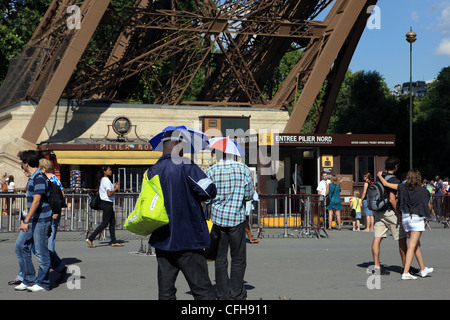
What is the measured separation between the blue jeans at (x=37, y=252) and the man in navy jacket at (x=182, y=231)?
3465 mm

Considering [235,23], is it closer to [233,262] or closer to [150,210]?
[233,262]

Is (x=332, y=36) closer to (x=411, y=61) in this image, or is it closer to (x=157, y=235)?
(x=411, y=61)

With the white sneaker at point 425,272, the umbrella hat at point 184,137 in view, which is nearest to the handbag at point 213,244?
the umbrella hat at point 184,137

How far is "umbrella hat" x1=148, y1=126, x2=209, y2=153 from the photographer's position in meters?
6.00

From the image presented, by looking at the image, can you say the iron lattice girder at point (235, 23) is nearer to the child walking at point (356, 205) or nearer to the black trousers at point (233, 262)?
the child walking at point (356, 205)

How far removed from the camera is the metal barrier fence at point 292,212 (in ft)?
55.3

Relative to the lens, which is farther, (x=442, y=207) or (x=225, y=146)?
(x=442, y=207)

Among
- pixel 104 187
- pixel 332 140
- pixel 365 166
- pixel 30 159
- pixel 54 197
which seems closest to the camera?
pixel 30 159

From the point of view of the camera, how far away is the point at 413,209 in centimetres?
989

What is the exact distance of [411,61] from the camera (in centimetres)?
3703

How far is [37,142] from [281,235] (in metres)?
15.8

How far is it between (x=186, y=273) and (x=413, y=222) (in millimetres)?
5098

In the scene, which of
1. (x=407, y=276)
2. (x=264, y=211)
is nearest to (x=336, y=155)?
(x=264, y=211)

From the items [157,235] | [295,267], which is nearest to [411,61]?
[295,267]
